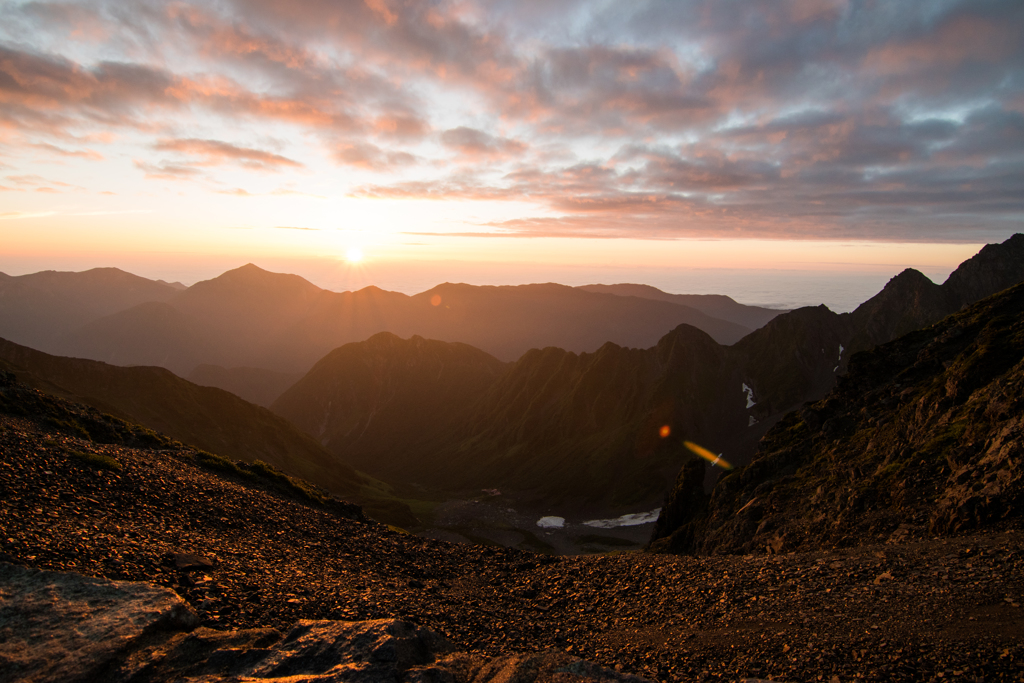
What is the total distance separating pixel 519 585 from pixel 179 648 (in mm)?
17451

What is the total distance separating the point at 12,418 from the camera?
3147 cm

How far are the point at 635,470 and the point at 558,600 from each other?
367 ft

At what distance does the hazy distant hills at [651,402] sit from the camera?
133 meters

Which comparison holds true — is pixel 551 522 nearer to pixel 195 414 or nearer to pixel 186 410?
pixel 195 414

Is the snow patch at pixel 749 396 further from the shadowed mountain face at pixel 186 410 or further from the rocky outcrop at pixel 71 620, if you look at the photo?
the rocky outcrop at pixel 71 620

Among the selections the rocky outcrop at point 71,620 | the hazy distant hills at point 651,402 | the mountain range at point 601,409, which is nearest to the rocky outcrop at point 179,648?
the rocky outcrop at point 71,620

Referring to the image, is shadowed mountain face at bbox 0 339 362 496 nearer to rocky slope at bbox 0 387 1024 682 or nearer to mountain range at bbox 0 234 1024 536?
mountain range at bbox 0 234 1024 536

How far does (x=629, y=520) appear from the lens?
111 m

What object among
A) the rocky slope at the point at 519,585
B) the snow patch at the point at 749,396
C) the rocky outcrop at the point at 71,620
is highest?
the rocky outcrop at the point at 71,620

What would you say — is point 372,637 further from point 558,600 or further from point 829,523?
point 829,523

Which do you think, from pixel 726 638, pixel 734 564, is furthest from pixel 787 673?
pixel 734 564

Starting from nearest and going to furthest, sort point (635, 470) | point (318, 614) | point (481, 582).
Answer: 1. point (318, 614)
2. point (481, 582)
3. point (635, 470)

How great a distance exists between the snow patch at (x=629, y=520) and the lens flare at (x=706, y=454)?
20.3 meters

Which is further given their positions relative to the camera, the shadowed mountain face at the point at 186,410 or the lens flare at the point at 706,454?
the lens flare at the point at 706,454
